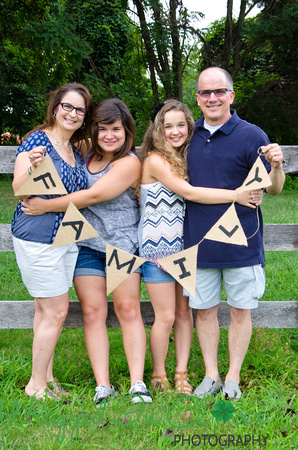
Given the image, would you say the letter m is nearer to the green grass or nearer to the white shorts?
the white shorts

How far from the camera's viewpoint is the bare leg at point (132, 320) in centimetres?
294

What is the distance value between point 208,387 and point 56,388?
3.37ft

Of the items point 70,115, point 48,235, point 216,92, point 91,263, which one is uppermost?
point 216,92

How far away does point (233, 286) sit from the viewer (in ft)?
9.59

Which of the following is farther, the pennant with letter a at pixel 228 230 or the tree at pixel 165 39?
the tree at pixel 165 39

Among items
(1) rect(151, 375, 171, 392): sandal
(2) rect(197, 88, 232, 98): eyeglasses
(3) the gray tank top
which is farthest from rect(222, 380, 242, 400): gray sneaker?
(2) rect(197, 88, 232, 98): eyeglasses

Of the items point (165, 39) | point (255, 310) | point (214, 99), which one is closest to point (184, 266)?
point (255, 310)

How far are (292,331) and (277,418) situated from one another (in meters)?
1.35

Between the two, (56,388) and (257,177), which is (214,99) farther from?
(56,388)

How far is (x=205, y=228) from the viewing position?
2855 millimetres

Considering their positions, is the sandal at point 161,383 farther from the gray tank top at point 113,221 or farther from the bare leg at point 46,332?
the gray tank top at point 113,221

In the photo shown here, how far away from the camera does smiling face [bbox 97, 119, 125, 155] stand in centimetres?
293

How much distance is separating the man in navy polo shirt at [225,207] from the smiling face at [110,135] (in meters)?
0.48

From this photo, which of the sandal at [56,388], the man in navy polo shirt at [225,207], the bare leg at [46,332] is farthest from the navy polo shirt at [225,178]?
the sandal at [56,388]
